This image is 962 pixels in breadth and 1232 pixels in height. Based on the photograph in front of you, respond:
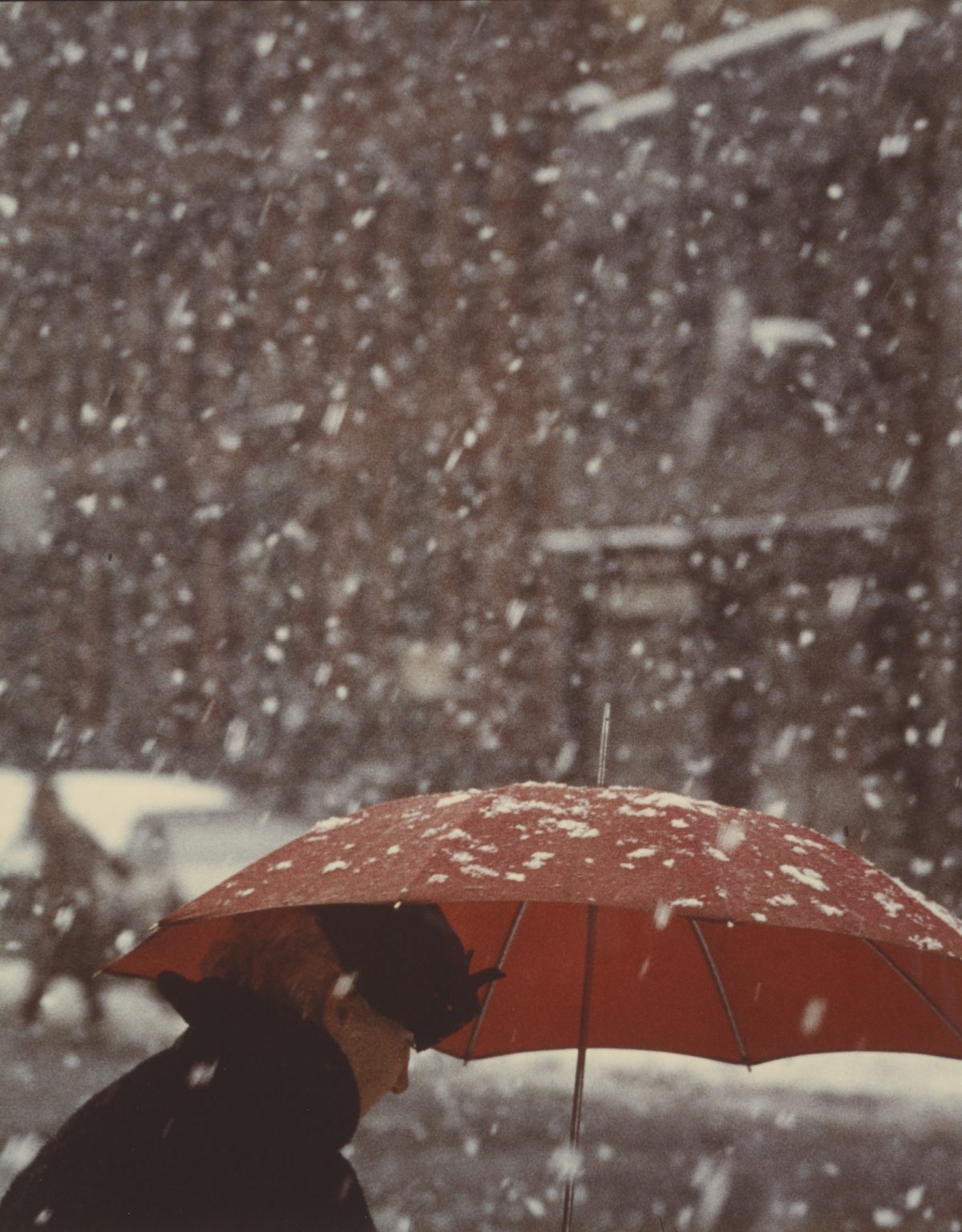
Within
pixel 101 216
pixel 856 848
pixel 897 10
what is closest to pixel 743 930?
pixel 856 848

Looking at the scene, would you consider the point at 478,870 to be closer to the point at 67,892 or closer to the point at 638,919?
the point at 638,919

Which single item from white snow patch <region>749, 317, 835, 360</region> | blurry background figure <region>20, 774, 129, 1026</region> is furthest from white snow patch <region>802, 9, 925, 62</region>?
blurry background figure <region>20, 774, 129, 1026</region>

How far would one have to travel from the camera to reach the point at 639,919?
8.54 ft

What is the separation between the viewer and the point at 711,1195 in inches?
200

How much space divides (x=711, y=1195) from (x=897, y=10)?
6.75 m

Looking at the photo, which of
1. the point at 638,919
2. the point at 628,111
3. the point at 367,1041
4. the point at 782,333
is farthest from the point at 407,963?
the point at 628,111

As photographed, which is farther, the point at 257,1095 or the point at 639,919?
the point at 639,919

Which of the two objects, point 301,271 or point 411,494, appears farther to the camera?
point 301,271

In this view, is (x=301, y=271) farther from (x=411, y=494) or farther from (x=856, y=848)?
(x=856, y=848)

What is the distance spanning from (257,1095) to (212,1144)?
0.25ft

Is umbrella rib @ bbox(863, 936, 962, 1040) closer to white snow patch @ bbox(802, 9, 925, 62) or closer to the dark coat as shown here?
the dark coat

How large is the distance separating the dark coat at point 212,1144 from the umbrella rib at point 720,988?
97cm

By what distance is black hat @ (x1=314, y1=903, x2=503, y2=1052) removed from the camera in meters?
1.86

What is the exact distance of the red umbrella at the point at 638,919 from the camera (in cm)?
182
